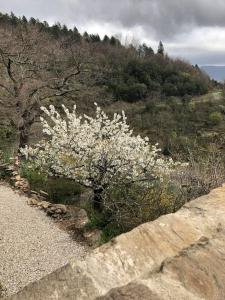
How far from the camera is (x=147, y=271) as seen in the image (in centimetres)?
350

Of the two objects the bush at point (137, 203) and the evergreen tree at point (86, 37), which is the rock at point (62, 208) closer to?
the bush at point (137, 203)

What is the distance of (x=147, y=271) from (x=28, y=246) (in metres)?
7.53

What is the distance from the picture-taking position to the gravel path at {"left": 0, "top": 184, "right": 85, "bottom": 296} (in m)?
9.05

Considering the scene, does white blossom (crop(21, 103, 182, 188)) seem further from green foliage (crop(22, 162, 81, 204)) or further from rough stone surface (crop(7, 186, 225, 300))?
rough stone surface (crop(7, 186, 225, 300))

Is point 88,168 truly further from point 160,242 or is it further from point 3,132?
point 3,132

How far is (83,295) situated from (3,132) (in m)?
23.8

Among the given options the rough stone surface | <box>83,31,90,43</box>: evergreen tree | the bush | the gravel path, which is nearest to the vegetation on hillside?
the bush

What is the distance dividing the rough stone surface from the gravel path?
5079mm

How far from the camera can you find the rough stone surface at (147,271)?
3.23m

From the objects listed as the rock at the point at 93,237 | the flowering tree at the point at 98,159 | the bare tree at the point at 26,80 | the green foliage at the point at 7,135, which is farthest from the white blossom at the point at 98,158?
the green foliage at the point at 7,135

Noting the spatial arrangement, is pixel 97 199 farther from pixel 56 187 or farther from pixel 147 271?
pixel 147 271

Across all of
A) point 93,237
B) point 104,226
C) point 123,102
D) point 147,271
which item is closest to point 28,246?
point 93,237

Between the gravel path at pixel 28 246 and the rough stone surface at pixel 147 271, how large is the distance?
16.7 ft

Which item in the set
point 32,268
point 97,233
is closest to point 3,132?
point 97,233
